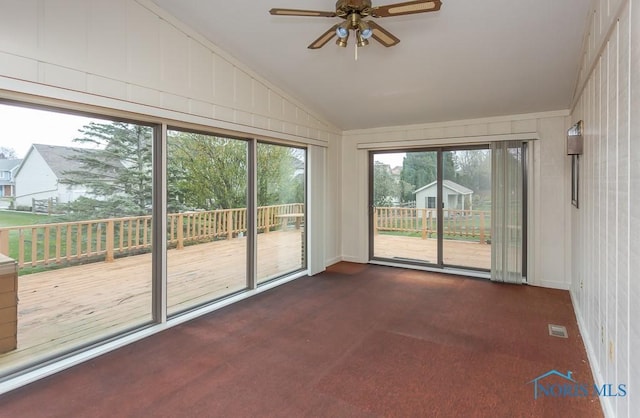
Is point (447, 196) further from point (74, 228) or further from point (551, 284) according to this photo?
point (74, 228)

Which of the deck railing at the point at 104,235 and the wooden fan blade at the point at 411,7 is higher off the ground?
the wooden fan blade at the point at 411,7

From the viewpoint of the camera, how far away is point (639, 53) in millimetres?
1334

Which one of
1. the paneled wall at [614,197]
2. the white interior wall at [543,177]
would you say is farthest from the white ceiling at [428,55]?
the paneled wall at [614,197]

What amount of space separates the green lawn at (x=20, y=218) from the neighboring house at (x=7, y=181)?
0.21 ft

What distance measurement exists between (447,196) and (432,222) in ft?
1.58

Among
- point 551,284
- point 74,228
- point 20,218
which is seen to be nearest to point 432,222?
point 551,284

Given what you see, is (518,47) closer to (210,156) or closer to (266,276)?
(210,156)

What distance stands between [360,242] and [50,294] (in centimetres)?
437

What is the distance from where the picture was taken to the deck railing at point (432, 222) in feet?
16.7

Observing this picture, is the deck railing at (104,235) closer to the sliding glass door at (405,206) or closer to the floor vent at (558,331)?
the sliding glass door at (405,206)

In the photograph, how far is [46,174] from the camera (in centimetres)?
256

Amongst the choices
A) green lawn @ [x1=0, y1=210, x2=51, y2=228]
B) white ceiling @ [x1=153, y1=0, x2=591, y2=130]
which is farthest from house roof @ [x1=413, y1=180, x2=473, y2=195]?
green lawn @ [x1=0, y1=210, x2=51, y2=228]

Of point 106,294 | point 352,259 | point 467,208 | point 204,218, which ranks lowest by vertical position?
point 352,259

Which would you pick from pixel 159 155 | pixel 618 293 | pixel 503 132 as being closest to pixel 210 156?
pixel 159 155
